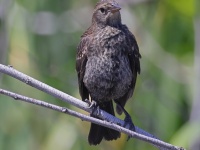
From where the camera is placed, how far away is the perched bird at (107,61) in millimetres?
6508

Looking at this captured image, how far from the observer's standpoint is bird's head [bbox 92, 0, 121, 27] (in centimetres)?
670

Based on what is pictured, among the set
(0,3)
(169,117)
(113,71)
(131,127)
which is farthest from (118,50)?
(0,3)

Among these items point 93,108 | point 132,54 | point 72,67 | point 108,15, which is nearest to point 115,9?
point 108,15

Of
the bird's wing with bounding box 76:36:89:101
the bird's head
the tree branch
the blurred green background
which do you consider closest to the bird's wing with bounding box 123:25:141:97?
the bird's head

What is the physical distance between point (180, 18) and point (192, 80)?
65cm

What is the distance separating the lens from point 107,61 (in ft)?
21.3

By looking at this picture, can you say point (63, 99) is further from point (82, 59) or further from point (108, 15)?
point (108, 15)

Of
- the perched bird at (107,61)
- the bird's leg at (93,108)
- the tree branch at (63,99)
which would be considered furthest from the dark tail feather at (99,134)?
the tree branch at (63,99)

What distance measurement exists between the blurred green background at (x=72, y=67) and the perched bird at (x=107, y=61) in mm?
Result: 868

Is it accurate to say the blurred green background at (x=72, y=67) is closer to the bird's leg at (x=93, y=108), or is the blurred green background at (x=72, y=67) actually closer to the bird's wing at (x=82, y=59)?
the bird's wing at (x=82, y=59)

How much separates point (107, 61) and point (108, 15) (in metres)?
0.44

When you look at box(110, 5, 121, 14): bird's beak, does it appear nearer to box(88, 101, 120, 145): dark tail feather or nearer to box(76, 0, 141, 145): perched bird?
→ box(76, 0, 141, 145): perched bird

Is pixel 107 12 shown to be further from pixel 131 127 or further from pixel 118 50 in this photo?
pixel 131 127

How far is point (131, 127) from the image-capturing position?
6332mm
